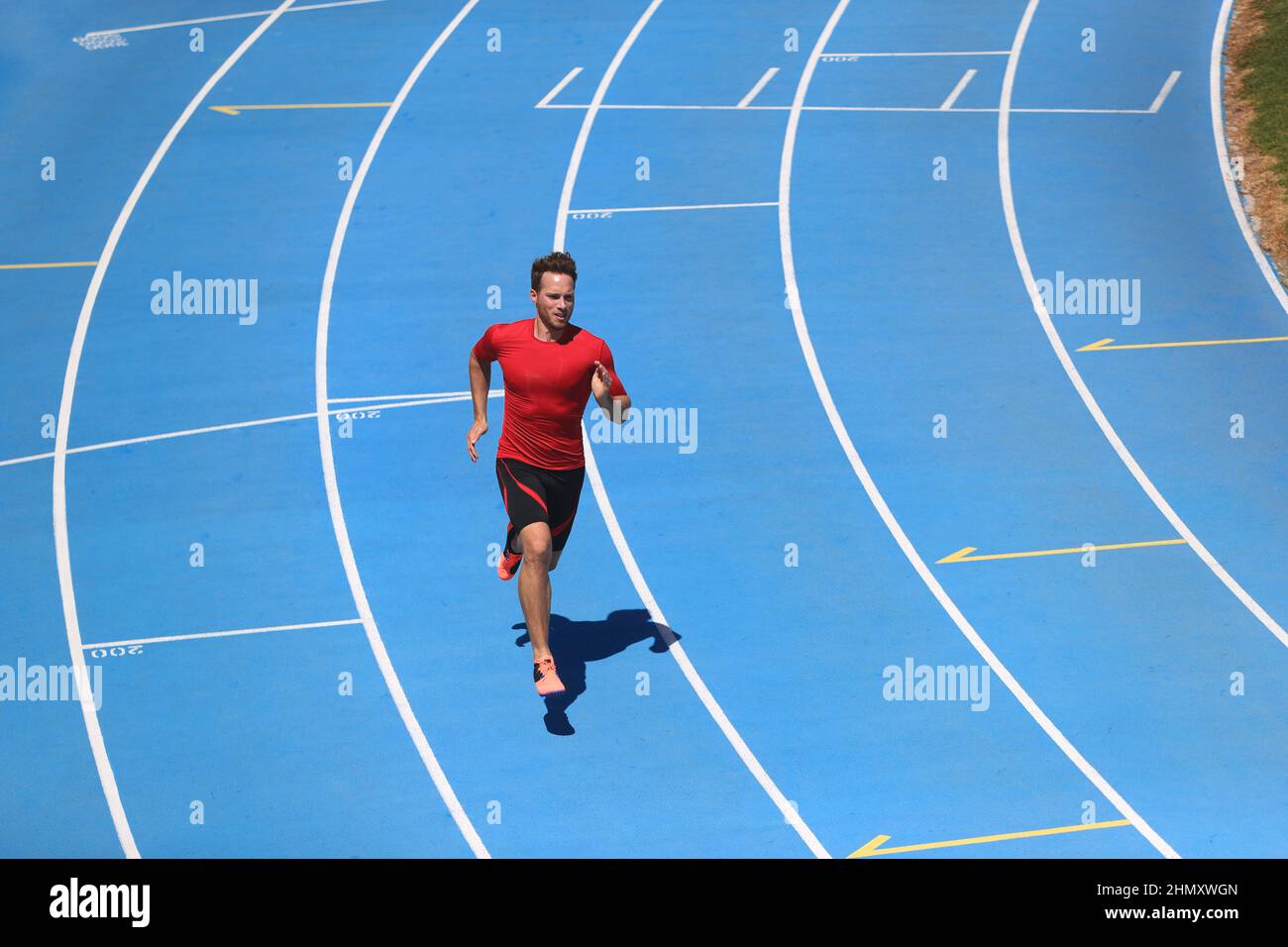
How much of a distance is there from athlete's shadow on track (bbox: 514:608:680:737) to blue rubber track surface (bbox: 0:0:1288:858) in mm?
43

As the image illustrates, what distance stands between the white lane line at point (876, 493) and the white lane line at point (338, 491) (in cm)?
314

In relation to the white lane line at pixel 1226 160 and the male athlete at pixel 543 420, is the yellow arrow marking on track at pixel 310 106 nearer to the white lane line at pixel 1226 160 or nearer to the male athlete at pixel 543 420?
the male athlete at pixel 543 420

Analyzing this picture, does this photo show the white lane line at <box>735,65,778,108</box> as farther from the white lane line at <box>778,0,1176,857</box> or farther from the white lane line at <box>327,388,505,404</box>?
the white lane line at <box>327,388,505,404</box>

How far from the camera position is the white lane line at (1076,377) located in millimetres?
9070

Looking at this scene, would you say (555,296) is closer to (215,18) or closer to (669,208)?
(669,208)

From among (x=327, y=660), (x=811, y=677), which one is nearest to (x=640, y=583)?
(x=811, y=677)

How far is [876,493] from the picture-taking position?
32.7 ft

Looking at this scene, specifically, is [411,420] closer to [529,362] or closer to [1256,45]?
[529,362]

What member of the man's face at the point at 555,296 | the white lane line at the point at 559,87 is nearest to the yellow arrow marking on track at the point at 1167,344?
the man's face at the point at 555,296

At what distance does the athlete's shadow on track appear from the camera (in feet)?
27.5

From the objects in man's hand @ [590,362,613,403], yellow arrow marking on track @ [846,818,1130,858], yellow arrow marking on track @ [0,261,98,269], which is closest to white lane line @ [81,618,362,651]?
man's hand @ [590,362,613,403]

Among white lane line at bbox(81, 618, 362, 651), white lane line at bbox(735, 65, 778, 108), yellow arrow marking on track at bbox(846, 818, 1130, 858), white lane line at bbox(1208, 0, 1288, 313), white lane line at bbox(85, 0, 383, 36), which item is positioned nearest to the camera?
yellow arrow marking on track at bbox(846, 818, 1130, 858)

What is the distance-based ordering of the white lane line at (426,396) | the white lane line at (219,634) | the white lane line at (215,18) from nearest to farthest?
the white lane line at (219,634) < the white lane line at (426,396) < the white lane line at (215,18)

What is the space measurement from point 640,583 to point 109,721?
318cm
